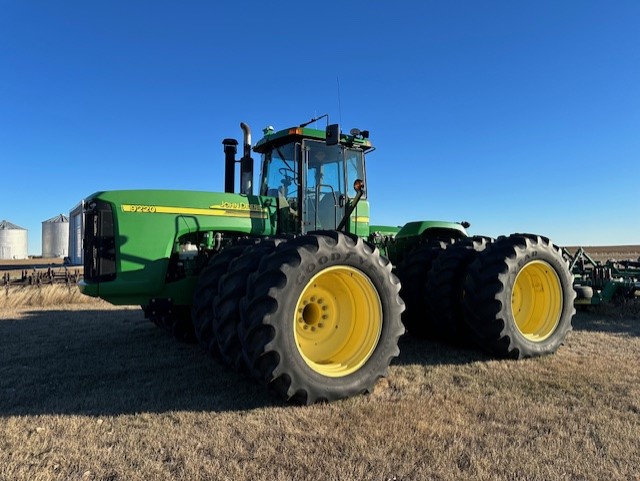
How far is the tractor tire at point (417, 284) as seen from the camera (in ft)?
21.1

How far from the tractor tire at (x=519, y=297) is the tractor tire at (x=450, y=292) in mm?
284

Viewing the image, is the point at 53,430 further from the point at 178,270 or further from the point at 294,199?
the point at 294,199

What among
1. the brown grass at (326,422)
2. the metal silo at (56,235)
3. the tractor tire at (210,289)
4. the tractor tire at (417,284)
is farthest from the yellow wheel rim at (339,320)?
the metal silo at (56,235)

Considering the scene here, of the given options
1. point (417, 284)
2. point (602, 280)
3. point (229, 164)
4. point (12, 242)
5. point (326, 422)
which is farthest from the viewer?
point (12, 242)

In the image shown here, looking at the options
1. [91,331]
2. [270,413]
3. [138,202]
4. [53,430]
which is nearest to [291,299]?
[270,413]

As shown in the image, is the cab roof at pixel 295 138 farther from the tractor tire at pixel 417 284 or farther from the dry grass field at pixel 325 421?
the dry grass field at pixel 325 421

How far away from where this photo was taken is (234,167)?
680 cm

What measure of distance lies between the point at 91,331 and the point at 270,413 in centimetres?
503

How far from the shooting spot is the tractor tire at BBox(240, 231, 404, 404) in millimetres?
3805

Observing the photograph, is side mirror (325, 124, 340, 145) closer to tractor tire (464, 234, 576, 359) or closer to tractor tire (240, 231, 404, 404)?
tractor tire (240, 231, 404, 404)

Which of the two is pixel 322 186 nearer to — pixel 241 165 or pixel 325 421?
pixel 241 165

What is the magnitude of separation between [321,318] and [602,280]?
22.2 ft

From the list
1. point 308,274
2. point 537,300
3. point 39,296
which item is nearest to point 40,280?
point 39,296

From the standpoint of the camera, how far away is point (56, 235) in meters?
52.2
